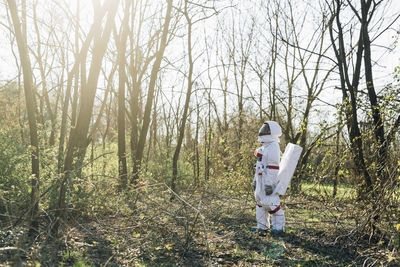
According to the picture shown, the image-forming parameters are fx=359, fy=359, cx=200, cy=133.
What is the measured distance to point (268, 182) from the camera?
20.1 feet

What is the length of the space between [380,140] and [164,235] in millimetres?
3591

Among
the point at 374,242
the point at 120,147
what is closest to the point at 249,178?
the point at 120,147

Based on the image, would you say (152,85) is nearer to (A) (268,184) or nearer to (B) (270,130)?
(B) (270,130)

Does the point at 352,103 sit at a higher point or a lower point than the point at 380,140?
higher

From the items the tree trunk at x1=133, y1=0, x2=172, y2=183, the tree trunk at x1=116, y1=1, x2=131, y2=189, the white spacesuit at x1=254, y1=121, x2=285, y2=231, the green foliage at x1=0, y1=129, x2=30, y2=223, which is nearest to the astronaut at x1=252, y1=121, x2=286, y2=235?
the white spacesuit at x1=254, y1=121, x2=285, y2=231

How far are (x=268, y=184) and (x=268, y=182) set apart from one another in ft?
0.11

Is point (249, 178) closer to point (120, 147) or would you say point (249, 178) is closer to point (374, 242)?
point (120, 147)

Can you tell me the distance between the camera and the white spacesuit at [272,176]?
19.9 ft

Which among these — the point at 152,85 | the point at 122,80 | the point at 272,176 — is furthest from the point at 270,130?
the point at 122,80

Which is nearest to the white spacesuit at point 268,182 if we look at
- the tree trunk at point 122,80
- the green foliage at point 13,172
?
the green foliage at point 13,172

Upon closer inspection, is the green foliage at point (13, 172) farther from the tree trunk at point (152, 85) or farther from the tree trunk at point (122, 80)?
the tree trunk at point (122, 80)

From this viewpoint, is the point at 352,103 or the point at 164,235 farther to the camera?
the point at 352,103

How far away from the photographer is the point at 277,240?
5562 mm

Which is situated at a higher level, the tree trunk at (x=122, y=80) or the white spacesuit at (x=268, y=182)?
the tree trunk at (x=122, y=80)
